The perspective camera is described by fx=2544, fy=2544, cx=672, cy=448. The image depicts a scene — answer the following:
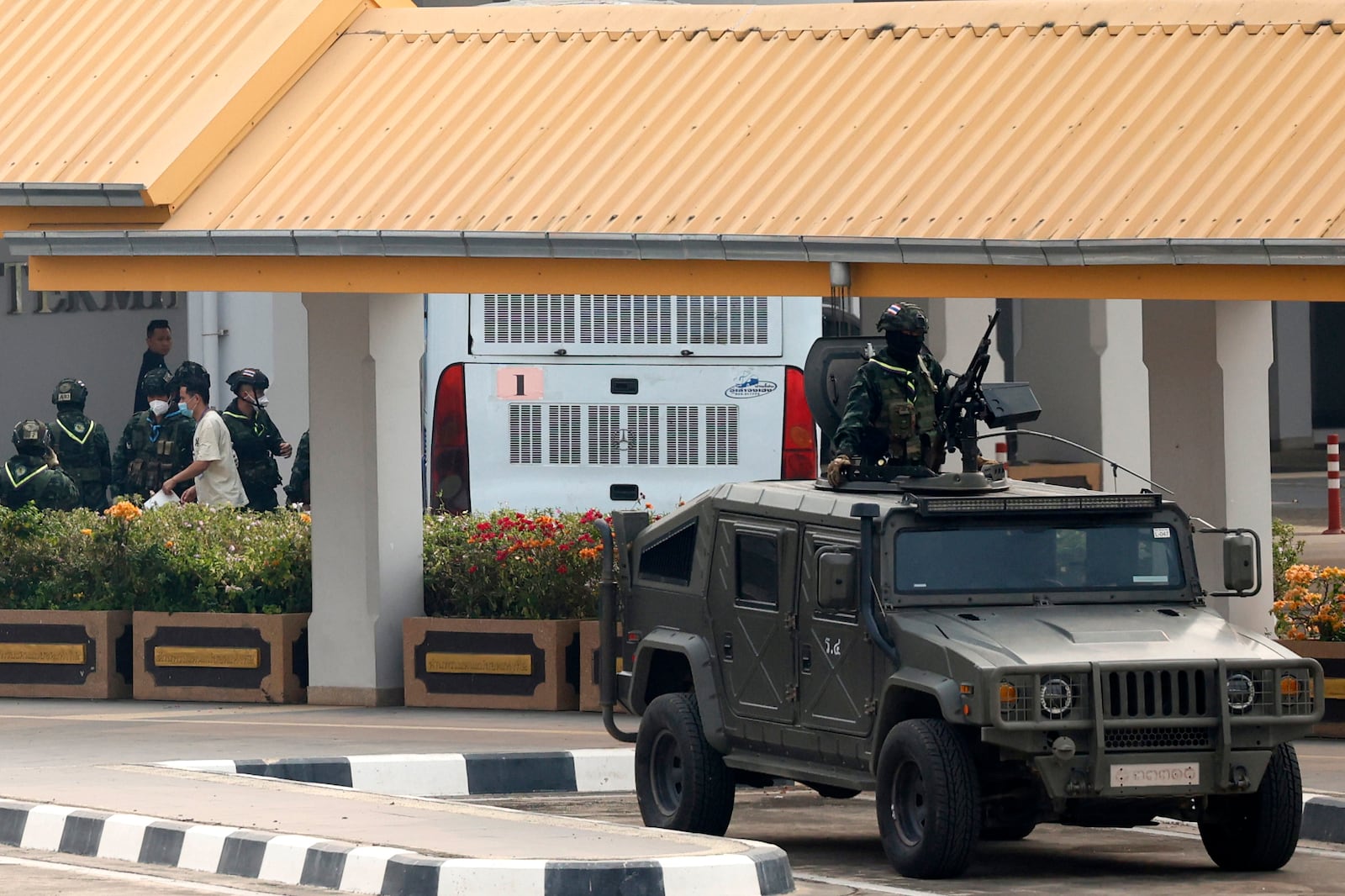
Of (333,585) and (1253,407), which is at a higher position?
(1253,407)

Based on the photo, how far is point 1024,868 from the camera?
10.9 metres

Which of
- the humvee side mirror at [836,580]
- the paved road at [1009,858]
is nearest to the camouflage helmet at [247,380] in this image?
the paved road at [1009,858]

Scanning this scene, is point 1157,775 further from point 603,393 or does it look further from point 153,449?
point 153,449

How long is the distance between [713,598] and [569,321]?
28.5 ft

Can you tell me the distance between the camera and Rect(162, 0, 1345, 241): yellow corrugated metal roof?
14969 mm

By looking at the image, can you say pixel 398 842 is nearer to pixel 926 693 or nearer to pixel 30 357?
pixel 926 693

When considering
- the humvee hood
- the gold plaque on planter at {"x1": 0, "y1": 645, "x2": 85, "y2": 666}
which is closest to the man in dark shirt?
the gold plaque on planter at {"x1": 0, "y1": 645, "x2": 85, "y2": 666}

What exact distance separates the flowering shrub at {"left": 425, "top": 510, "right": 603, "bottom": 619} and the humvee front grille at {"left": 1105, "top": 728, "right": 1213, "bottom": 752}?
650 cm

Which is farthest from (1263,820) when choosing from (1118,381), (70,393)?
(1118,381)

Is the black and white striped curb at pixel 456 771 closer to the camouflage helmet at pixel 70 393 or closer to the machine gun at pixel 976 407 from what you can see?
the machine gun at pixel 976 407

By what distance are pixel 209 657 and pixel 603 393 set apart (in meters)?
4.36

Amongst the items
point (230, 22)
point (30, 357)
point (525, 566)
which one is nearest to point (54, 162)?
point (230, 22)

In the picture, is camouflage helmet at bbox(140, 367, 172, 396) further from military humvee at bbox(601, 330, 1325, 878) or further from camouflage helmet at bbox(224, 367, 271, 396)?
military humvee at bbox(601, 330, 1325, 878)

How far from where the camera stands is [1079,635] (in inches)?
411
